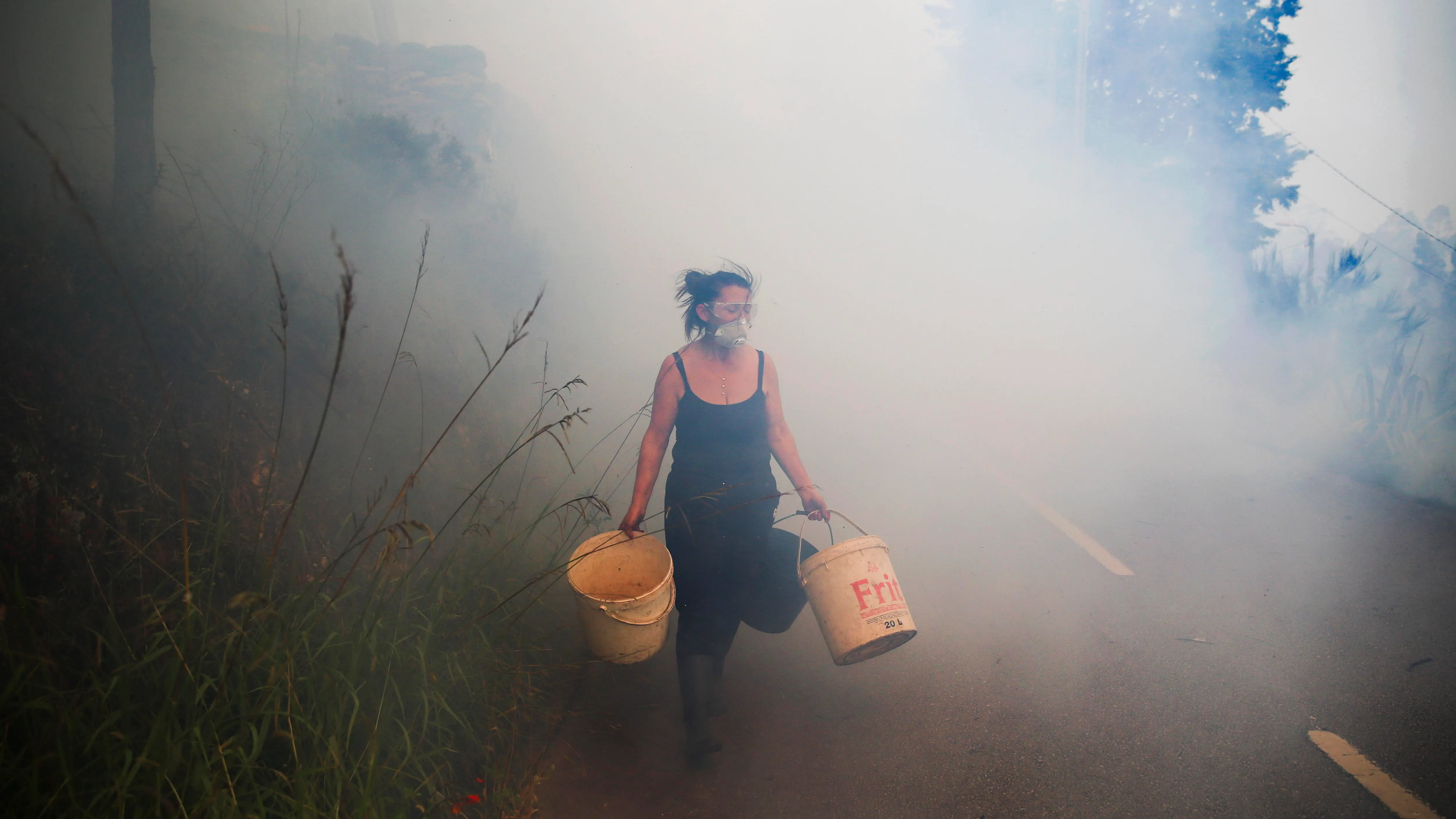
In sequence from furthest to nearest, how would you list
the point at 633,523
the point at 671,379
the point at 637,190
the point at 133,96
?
the point at 637,190 < the point at 133,96 < the point at 671,379 < the point at 633,523

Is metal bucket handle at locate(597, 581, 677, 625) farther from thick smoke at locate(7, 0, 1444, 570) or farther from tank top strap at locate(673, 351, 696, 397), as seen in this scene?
thick smoke at locate(7, 0, 1444, 570)

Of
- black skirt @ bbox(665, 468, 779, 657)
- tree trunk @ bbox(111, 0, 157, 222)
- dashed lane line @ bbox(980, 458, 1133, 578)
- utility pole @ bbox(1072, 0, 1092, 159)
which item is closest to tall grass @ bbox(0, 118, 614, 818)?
black skirt @ bbox(665, 468, 779, 657)

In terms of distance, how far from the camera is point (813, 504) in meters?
2.76

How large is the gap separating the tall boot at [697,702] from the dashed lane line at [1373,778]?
2.09 m

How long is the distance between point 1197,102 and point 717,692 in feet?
32.1

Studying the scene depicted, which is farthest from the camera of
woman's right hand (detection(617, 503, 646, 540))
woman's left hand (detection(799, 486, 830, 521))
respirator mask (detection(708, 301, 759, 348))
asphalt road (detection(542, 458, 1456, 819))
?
respirator mask (detection(708, 301, 759, 348))

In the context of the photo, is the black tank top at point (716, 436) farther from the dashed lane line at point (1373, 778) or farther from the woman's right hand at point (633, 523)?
the dashed lane line at point (1373, 778)

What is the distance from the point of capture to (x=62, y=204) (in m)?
3.51

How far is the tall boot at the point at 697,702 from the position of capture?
2.38 meters

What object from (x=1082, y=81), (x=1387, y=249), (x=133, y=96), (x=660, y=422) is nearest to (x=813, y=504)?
(x=660, y=422)

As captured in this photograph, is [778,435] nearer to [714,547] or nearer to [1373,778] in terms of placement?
[714,547]

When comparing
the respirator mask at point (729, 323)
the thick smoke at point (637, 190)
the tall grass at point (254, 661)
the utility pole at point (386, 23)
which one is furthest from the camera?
the utility pole at point (386, 23)

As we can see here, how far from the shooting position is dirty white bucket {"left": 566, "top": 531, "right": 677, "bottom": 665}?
7.39 feet

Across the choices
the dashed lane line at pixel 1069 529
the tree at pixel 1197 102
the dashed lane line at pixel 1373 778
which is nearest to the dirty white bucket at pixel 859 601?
the dashed lane line at pixel 1373 778
